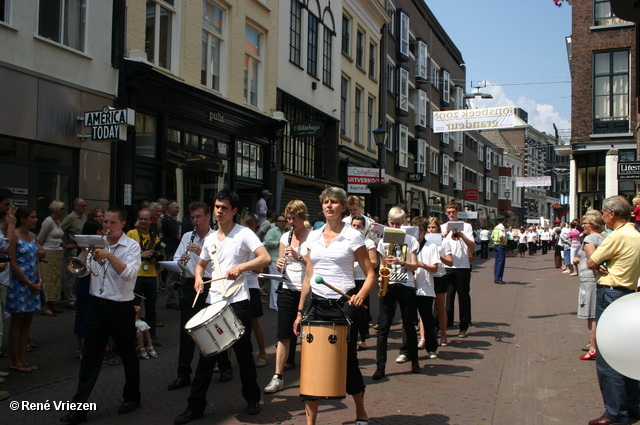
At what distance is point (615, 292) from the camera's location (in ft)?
17.3

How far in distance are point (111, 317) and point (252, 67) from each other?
13.4 m

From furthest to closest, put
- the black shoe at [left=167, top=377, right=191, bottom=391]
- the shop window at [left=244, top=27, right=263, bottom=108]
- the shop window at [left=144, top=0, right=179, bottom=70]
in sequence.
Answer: the shop window at [left=244, top=27, right=263, bottom=108] → the shop window at [left=144, top=0, right=179, bottom=70] → the black shoe at [left=167, top=377, right=191, bottom=391]

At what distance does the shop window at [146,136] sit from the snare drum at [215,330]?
8821 mm

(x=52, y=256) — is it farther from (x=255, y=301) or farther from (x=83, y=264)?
(x=83, y=264)

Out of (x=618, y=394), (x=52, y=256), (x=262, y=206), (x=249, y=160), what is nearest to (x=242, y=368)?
(x=618, y=394)

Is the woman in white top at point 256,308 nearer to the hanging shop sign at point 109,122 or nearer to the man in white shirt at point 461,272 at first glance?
the man in white shirt at point 461,272

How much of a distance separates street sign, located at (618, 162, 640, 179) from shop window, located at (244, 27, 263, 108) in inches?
397

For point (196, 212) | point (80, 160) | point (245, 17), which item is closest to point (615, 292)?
point (196, 212)

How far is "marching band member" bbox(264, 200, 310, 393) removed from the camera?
5.87 meters

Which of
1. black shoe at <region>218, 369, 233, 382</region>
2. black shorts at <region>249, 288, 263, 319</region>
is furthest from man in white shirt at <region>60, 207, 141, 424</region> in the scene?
black shorts at <region>249, 288, 263, 319</region>

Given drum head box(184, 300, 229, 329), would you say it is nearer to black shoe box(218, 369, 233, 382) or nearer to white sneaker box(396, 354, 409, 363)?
black shoe box(218, 369, 233, 382)

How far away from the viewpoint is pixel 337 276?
479cm

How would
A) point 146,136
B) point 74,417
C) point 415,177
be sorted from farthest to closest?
1. point 415,177
2. point 146,136
3. point 74,417

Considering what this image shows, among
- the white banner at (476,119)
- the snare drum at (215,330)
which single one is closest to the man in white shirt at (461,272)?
the snare drum at (215,330)
